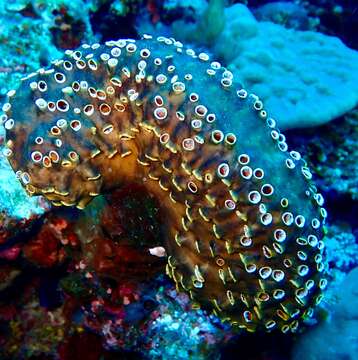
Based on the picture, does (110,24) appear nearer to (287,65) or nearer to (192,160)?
(287,65)

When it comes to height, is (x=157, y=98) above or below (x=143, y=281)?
above

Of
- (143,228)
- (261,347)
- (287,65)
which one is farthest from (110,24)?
(261,347)

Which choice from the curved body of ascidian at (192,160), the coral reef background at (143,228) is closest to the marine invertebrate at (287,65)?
the coral reef background at (143,228)

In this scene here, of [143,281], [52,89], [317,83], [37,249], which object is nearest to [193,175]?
[52,89]

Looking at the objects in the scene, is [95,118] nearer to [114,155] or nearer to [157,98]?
[114,155]

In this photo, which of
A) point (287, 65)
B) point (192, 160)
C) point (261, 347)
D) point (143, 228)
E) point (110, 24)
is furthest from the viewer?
point (110, 24)

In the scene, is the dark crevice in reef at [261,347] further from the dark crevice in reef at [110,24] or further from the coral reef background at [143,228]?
the dark crevice in reef at [110,24]

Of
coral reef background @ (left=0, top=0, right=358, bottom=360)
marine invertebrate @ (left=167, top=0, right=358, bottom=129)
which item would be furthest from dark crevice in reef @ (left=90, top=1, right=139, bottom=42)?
marine invertebrate @ (left=167, top=0, right=358, bottom=129)
